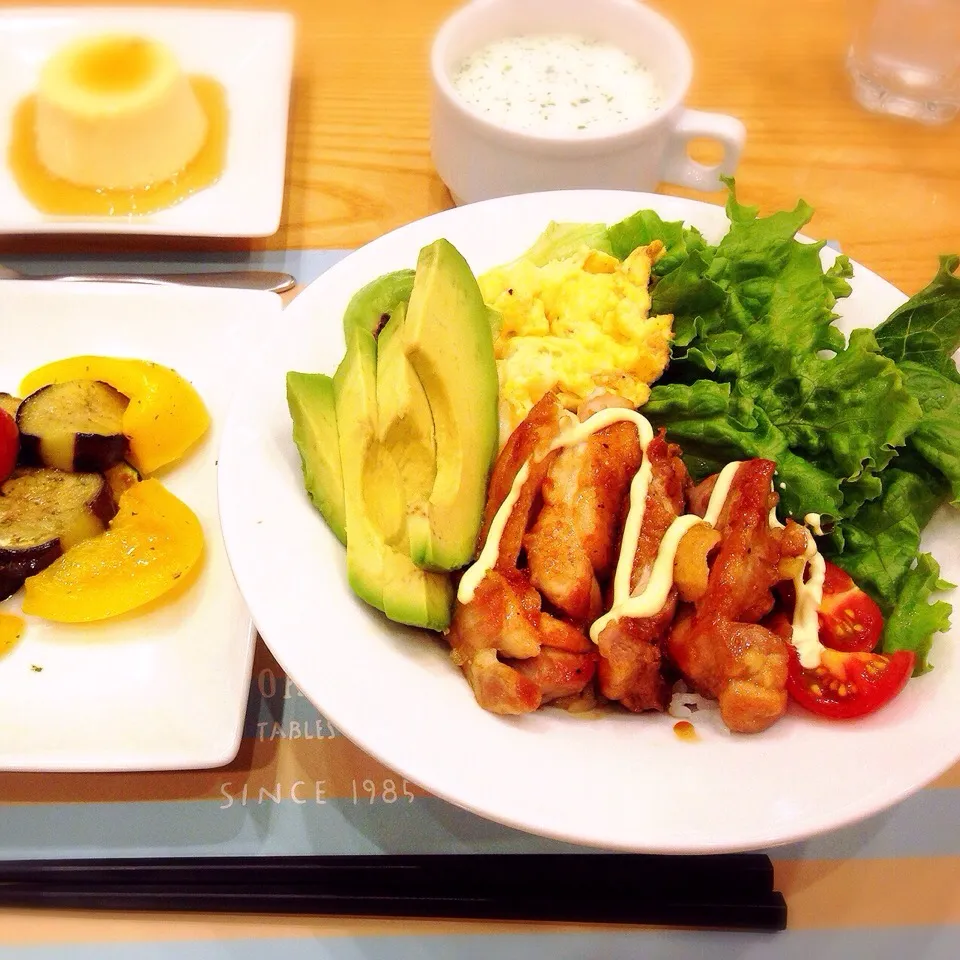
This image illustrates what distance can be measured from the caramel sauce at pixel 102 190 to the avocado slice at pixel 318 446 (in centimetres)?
A: 126

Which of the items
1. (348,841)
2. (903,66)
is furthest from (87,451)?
(903,66)

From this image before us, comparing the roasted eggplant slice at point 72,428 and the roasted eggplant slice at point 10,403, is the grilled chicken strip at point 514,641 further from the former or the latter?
the roasted eggplant slice at point 10,403

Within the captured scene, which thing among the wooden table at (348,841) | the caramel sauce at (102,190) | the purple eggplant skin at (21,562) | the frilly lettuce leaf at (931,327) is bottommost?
the wooden table at (348,841)

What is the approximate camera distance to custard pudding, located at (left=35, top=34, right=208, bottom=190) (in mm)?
2223

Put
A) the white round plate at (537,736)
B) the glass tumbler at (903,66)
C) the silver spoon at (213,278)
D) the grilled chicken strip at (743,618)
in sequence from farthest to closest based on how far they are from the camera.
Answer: the glass tumbler at (903,66) → the silver spoon at (213,278) → the grilled chicken strip at (743,618) → the white round plate at (537,736)

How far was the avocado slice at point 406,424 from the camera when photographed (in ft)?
4.07

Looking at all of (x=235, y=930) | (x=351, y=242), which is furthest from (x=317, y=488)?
(x=351, y=242)

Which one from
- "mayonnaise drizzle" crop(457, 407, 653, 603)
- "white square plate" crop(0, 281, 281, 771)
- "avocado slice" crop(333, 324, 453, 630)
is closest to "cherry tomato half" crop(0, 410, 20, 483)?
"white square plate" crop(0, 281, 281, 771)

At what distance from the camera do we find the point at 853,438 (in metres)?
1.37

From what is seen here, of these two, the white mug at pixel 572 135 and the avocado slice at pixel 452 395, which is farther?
the white mug at pixel 572 135

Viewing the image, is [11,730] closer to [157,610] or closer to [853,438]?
[157,610]

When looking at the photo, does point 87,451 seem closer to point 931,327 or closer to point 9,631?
point 9,631

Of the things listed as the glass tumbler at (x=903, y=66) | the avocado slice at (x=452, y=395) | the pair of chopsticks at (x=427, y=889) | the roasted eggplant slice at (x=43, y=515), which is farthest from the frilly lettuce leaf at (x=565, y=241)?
the glass tumbler at (x=903, y=66)

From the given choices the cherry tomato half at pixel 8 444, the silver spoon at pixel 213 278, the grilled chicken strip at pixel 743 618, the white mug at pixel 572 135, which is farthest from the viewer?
the silver spoon at pixel 213 278
